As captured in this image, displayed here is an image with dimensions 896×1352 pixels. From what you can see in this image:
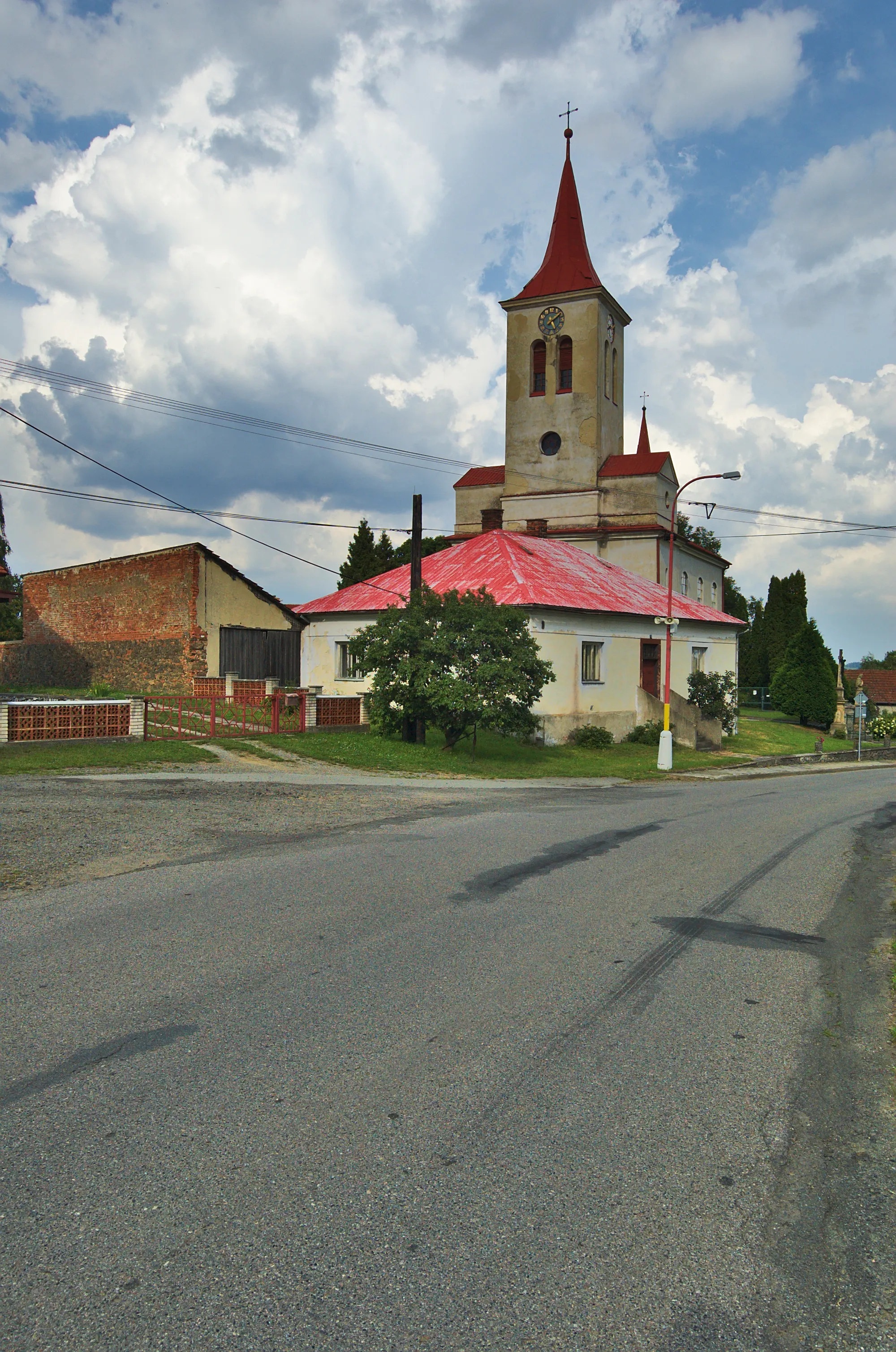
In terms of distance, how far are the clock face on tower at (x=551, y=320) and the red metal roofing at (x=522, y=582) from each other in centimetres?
1648

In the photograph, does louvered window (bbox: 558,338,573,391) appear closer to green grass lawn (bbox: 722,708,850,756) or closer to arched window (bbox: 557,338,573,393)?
arched window (bbox: 557,338,573,393)

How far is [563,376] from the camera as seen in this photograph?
50562mm

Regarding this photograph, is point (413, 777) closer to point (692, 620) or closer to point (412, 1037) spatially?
point (412, 1037)

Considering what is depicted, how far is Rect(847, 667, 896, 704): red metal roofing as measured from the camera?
→ 83.4 metres

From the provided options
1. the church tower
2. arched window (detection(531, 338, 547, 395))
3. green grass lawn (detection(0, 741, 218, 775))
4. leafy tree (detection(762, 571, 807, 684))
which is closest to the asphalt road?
green grass lawn (detection(0, 741, 218, 775))

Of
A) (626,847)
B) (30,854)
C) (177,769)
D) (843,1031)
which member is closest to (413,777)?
(177,769)

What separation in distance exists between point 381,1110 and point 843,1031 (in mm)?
2985

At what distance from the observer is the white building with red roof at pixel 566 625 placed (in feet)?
101

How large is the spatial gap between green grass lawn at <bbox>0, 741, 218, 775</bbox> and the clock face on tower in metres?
36.6

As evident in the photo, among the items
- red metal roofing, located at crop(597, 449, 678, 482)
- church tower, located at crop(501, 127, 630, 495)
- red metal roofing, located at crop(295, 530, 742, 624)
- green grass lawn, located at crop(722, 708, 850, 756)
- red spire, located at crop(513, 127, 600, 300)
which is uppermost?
red spire, located at crop(513, 127, 600, 300)

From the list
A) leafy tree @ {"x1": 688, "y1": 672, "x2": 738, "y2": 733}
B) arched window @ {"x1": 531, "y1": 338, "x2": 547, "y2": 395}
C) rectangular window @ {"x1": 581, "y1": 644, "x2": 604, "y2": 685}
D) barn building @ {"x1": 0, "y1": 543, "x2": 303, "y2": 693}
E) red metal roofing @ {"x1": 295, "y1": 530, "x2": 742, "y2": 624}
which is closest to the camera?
red metal roofing @ {"x1": 295, "y1": 530, "x2": 742, "y2": 624}

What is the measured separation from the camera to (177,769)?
19422mm

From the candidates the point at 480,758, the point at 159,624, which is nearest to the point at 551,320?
the point at 159,624

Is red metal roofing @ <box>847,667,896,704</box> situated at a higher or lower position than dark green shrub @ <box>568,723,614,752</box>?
higher
